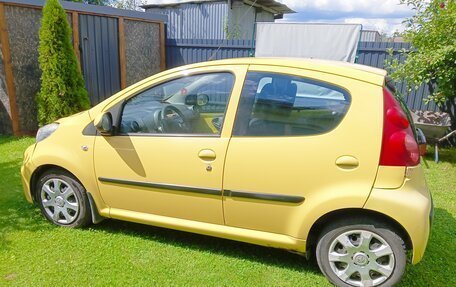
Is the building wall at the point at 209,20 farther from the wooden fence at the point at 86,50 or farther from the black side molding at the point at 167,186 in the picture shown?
the black side molding at the point at 167,186

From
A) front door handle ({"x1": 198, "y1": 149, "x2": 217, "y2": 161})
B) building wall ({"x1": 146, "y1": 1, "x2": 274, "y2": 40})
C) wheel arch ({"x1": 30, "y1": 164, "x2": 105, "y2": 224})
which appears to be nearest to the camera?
front door handle ({"x1": 198, "y1": 149, "x2": 217, "y2": 161})

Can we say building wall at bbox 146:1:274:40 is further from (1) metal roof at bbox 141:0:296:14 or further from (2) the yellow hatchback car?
(2) the yellow hatchback car

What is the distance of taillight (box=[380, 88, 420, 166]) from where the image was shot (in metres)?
2.22

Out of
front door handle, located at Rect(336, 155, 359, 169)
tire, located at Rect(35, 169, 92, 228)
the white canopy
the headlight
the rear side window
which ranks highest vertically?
the white canopy

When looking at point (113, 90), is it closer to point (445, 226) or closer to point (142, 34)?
point (142, 34)

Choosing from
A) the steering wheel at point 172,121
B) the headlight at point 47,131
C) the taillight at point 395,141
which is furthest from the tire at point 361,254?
the headlight at point 47,131

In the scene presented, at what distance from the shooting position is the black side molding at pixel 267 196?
96.5 inches

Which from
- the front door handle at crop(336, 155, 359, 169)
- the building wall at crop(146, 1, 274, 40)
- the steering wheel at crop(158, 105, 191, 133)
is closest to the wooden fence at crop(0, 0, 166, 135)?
the building wall at crop(146, 1, 274, 40)

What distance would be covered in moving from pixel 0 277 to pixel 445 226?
13.0ft

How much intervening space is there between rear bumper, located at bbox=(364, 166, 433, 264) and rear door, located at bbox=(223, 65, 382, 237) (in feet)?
0.30

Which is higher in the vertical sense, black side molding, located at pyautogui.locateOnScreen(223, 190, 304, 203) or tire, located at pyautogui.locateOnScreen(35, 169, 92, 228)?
black side molding, located at pyautogui.locateOnScreen(223, 190, 304, 203)

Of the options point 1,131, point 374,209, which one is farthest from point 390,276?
point 1,131

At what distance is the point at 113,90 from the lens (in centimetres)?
859

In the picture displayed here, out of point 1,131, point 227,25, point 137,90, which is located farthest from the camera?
point 227,25
